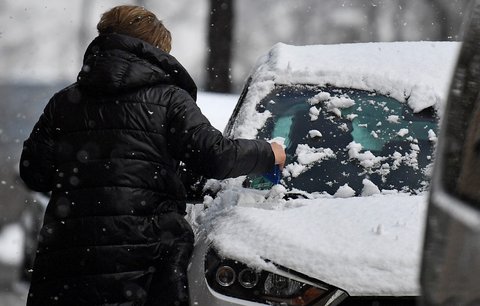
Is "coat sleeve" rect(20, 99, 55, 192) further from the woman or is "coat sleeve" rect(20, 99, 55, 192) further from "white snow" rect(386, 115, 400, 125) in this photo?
"white snow" rect(386, 115, 400, 125)

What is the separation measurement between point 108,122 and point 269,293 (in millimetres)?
905

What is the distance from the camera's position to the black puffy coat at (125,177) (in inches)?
140

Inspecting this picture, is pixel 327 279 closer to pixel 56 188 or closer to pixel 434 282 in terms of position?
pixel 56 188

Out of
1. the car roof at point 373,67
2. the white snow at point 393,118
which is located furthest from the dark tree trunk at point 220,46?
the white snow at point 393,118

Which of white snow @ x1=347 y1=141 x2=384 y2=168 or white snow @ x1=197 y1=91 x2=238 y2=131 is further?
white snow @ x1=197 y1=91 x2=238 y2=131

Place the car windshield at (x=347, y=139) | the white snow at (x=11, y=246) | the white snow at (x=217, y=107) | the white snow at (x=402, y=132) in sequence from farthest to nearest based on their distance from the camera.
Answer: the white snow at (x=11, y=246) < the white snow at (x=217, y=107) < the white snow at (x=402, y=132) < the car windshield at (x=347, y=139)

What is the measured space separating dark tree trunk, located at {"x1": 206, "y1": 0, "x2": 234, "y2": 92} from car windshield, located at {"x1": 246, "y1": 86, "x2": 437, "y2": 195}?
36.9 ft

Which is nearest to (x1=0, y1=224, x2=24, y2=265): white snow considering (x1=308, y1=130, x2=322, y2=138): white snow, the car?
(x1=308, y1=130, x2=322, y2=138): white snow

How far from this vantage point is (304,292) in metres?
3.27

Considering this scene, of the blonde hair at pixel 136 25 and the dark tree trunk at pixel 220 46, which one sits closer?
the blonde hair at pixel 136 25

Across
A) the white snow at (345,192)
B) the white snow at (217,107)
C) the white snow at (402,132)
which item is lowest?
the white snow at (217,107)

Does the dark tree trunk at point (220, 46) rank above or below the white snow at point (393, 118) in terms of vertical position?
below

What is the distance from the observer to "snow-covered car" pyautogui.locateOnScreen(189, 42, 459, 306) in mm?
3230

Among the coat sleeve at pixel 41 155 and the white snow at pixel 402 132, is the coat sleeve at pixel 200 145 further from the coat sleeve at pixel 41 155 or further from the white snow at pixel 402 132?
the white snow at pixel 402 132
